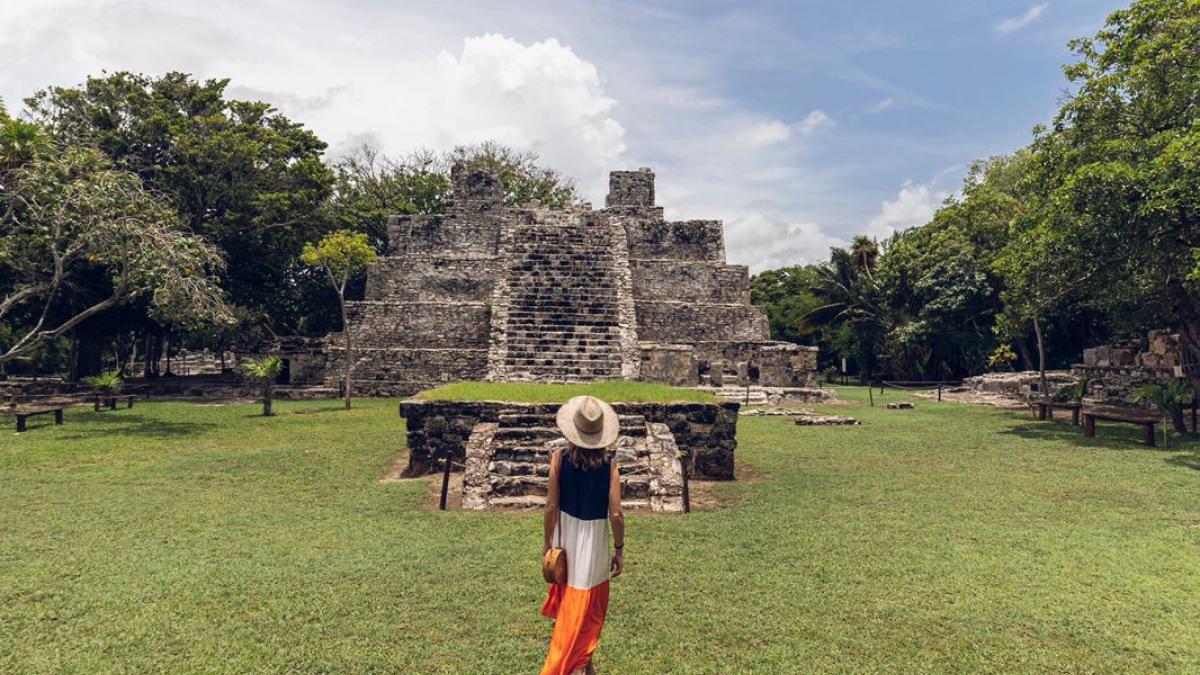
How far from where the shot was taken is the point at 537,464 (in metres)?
7.64

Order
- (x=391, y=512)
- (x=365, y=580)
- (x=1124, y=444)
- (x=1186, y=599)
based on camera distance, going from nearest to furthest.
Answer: (x=1186, y=599) < (x=365, y=580) < (x=391, y=512) < (x=1124, y=444)

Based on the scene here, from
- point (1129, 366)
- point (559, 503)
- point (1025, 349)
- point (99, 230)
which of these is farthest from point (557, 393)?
point (1025, 349)

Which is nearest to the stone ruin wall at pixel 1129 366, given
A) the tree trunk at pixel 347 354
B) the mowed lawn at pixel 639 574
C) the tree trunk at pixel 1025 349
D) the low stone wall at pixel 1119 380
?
the low stone wall at pixel 1119 380

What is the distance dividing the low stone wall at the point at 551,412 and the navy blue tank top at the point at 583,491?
5.09 m

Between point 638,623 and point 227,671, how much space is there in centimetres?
225

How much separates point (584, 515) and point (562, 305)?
48.4ft

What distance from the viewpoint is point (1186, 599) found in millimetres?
4473

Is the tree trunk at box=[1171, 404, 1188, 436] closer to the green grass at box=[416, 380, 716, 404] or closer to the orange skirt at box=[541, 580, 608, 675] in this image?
the green grass at box=[416, 380, 716, 404]

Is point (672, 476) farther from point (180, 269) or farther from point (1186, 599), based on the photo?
point (180, 269)

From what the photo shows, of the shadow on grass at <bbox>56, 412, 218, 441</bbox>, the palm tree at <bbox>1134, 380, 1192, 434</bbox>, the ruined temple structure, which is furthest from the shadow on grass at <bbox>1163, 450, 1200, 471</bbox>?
the shadow on grass at <bbox>56, 412, 218, 441</bbox>

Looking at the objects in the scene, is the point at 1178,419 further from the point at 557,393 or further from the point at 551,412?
the point at 551,412

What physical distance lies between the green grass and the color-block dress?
Answer: 5.39 meters

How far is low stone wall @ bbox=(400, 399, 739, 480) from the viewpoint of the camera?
854 centimetres

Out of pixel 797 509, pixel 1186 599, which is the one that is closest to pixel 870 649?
pixel 1186 599
